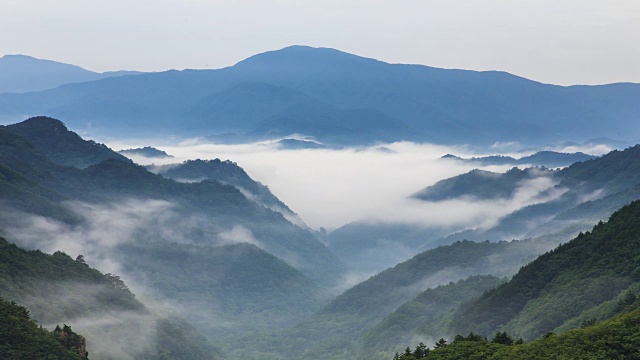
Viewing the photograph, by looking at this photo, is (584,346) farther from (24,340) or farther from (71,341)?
(71,341)

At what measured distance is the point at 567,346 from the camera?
74.9 m

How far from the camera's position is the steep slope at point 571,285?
13688 cm

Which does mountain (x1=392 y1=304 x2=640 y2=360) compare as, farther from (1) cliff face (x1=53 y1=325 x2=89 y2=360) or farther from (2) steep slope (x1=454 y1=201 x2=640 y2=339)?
(1) cliff face (x1=53 y1=325 x2=89 y2=360)

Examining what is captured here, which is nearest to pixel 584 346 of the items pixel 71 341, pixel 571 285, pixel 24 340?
pixel 571 285

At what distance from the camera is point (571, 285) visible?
152 metres

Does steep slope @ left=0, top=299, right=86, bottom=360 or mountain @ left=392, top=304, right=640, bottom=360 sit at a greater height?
steep slope @ left=0, top=299, right=86, bottom=360

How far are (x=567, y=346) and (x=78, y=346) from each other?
85.5m

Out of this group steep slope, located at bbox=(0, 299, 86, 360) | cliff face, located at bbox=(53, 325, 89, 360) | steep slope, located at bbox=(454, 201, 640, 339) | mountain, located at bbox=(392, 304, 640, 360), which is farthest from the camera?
steep slope, located at bbox=(454, 201, 640, 339)

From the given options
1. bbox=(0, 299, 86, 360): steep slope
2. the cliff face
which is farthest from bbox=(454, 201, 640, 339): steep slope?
bbox=(0, 299, 86, 360): steep slope

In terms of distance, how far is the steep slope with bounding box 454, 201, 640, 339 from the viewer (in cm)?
13688

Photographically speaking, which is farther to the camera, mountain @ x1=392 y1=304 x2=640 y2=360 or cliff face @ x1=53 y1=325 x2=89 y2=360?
cliff face @ x1=53 y1=325 x2=89 y2=360

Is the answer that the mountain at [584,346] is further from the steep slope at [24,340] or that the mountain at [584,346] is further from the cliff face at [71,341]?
the cliff face at [71,341]

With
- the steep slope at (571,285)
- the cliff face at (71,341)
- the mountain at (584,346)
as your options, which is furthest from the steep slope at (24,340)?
the steep slope at (571,285)

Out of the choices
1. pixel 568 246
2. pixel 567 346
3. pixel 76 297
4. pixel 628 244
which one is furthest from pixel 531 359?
pixel 76 297
